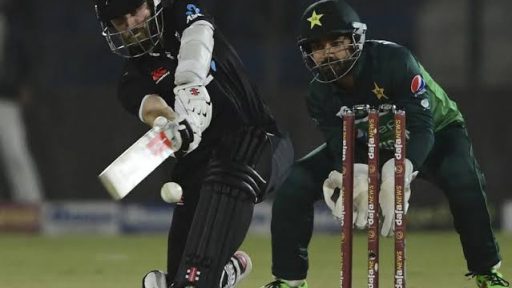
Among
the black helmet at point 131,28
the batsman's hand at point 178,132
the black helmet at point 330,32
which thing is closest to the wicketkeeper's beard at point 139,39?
the black helmet at point 131,28

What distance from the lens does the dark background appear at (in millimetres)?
10461

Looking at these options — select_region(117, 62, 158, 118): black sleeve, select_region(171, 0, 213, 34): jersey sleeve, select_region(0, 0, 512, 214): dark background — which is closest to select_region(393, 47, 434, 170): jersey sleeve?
select_region(171, 0, 213, 34): jersey sleeve

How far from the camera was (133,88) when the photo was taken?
16.4 feet

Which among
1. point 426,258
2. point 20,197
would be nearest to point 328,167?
point 426,258

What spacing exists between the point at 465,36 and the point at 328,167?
5107 mm

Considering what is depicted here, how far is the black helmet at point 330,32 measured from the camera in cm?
507

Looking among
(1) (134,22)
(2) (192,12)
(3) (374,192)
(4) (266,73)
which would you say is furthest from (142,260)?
(3) (374,192)

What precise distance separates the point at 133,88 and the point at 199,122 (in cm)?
68

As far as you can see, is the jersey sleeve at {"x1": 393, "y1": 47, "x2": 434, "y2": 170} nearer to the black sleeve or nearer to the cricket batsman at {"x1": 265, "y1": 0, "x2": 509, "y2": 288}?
the cricket batsman at {"x1": 265, "y1": 0, "x2": 509, "y2": 288}

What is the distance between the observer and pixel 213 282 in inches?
182

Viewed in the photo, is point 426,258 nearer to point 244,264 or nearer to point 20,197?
point 244,264

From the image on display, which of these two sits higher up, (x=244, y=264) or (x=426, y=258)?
(x=426, y=258)

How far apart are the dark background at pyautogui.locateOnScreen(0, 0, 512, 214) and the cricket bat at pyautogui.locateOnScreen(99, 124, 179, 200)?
610 centimetres

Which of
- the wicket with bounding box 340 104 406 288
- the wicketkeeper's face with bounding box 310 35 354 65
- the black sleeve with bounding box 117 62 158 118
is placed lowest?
the wicket with bounding box 340 104 406 288
